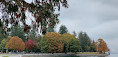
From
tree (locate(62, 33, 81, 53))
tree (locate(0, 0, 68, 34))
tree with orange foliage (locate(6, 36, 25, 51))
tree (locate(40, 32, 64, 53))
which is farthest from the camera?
tree (locate(62, 33, 81, 53))

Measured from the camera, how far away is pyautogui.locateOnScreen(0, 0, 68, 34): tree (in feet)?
15.3

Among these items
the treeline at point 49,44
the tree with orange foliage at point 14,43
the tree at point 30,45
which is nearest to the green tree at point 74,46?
the treeline at point 49,44

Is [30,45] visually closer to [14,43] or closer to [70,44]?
[14,43]

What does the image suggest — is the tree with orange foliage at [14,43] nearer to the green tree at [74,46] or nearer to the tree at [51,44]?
the tree at [51,44]

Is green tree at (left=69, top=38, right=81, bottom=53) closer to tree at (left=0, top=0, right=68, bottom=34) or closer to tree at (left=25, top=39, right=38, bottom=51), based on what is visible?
tree at (left=25, top=39, right=38, bottom=51)

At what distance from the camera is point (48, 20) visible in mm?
5352

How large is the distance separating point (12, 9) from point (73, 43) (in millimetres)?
54388

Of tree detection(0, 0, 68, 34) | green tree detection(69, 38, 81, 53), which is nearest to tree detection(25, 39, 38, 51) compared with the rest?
green tree detection(69, 38, 81, 53)

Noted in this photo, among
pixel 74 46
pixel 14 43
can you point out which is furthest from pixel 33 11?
pixel 74 46

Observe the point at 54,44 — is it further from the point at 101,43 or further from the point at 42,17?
the point at 42,17

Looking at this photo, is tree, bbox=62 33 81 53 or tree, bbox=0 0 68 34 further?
tree, bbox=62 33 81 53

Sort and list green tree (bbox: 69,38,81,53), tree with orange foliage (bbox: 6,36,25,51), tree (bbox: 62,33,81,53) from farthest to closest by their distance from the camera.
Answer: tree (bbox: 62,33,81,53)
green tree (bbox: 69,38,81,53)
tree with orange foliage (bbox: 6,36,25,51)

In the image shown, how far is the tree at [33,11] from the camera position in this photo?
184 inches

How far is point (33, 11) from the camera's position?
A: 4.87m
